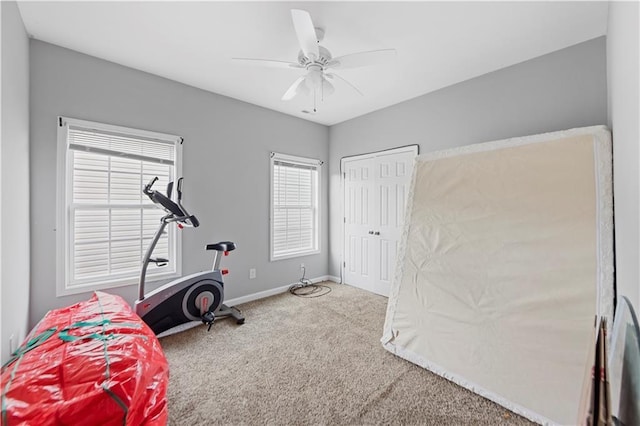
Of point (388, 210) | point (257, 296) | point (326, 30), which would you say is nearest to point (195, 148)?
point (326, 30)

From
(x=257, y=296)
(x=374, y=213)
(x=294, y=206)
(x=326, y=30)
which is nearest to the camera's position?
(x=326, y=30)

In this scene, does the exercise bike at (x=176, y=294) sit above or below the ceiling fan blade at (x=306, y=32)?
below

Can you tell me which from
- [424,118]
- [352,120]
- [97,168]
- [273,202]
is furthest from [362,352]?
[352,120]

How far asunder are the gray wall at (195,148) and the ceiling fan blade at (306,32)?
176 cm

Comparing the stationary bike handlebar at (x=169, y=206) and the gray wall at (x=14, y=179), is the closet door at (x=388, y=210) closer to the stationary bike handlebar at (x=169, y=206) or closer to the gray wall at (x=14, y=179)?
the stationary bike handlebar at (x=169, y=206)

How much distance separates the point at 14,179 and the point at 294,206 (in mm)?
2953

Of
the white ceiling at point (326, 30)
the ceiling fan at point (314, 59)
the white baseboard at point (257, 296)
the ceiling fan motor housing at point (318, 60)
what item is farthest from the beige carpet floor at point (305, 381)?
the white ceiling at point (326, 30)

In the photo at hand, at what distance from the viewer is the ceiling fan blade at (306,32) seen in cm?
155

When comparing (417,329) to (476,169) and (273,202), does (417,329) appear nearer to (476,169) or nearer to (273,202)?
(476,169)

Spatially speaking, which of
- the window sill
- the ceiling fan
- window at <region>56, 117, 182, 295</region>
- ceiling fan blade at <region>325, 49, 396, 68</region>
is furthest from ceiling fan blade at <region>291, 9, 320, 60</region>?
the window sill

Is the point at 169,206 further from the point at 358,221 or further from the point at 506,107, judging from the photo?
the point at 506,107

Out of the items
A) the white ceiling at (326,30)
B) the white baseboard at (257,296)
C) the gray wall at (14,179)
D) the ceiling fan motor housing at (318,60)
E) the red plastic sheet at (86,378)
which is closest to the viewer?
the red plastic sheet at (86,378)

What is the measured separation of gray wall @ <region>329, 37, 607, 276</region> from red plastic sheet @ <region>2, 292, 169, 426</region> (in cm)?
338

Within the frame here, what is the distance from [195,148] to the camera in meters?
3.10
